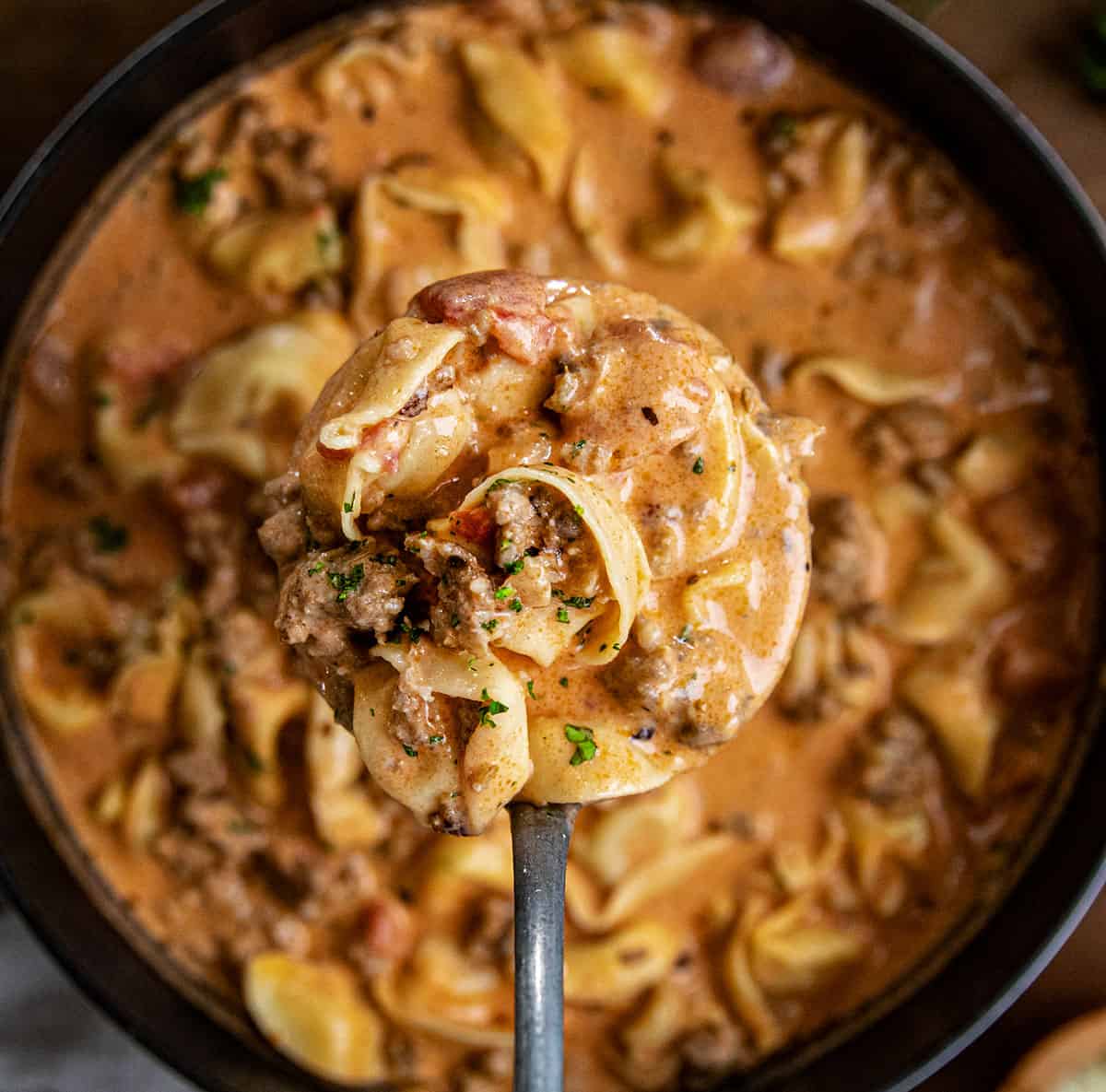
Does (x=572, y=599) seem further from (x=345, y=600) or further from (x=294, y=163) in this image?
(x=294, y=163)

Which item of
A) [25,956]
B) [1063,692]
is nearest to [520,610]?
[1063,692]

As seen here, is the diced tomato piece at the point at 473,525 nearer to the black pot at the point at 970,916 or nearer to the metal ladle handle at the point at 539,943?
the metal ladle handle at the point at 539,943

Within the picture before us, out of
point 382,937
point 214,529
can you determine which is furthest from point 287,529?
point 382,937

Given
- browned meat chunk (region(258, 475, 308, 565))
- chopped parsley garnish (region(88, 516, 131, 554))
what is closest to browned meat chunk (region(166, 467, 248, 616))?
chopped parsley garnish (region(88, 516, 131, 554))

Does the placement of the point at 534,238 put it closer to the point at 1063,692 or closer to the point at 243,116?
the point at 243,116

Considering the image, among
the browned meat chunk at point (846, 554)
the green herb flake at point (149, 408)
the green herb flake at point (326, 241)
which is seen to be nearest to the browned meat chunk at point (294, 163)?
the green herb flake at point (326, 241)

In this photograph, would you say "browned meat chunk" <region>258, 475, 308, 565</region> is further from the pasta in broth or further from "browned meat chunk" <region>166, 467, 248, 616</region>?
"browned meat chunk" <region>166, 467, 248, 616</region>
